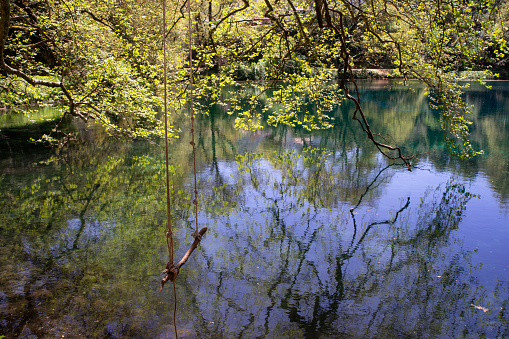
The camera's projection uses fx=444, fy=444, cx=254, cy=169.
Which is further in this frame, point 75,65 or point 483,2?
point 75,65

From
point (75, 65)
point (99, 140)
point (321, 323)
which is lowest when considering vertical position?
point (321, 323)

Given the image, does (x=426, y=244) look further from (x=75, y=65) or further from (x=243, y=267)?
(x=75, y=65)

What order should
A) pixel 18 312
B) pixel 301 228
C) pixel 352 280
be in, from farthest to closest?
1. pixel 301 228
2. pixel 352 280
3. pixel 18 312

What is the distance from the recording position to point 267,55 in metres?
8.28

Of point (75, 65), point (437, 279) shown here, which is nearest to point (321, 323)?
point (437, 279)

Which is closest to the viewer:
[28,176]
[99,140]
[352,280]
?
[352,280]

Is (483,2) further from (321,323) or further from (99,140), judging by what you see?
(99,140)

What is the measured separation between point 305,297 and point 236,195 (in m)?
4.44

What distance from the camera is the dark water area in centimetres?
494

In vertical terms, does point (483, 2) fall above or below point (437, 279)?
above

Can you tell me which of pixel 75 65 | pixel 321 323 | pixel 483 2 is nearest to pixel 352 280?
pixel 321 323

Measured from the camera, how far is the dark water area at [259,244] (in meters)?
4.94

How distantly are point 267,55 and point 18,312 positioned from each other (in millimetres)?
5769

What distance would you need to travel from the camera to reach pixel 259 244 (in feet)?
23.4
